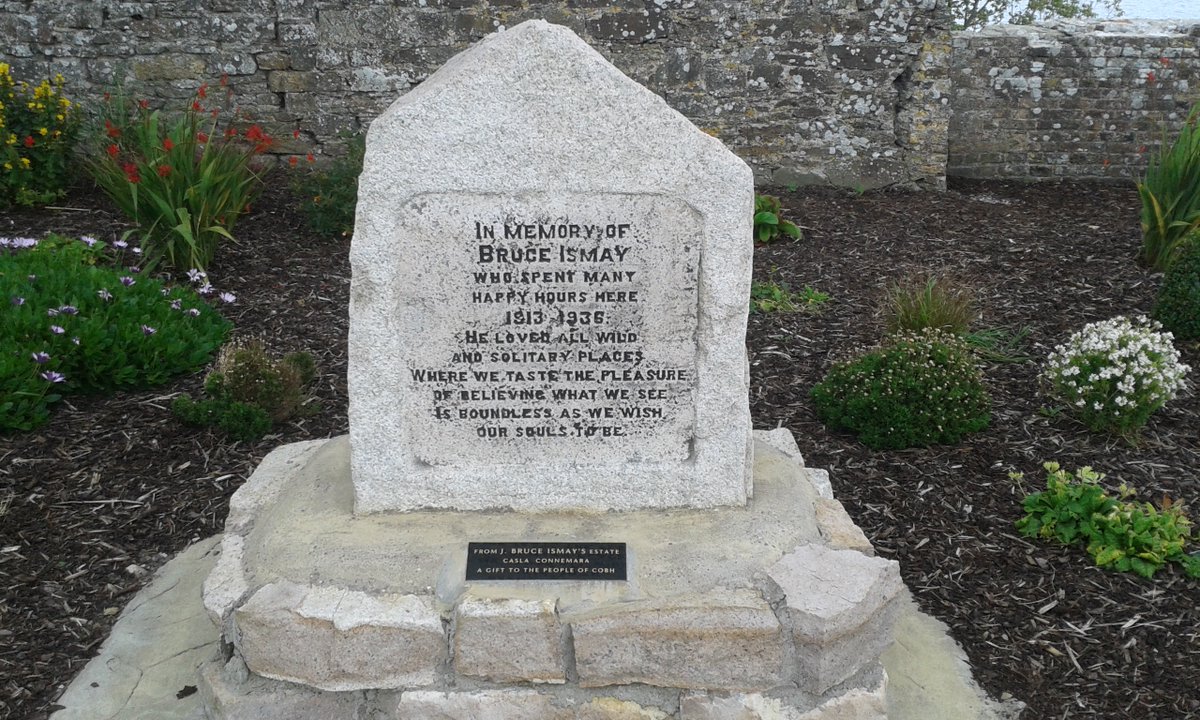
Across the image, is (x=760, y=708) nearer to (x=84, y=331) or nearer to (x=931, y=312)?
(x=931, y=312)

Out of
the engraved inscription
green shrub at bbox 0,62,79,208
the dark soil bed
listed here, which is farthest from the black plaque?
green shrub at bbox 0,62,79,208

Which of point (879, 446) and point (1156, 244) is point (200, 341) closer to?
point (879, 446)

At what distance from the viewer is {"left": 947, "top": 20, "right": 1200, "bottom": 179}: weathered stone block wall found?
29.8 feet

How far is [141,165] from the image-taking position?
6211 mm

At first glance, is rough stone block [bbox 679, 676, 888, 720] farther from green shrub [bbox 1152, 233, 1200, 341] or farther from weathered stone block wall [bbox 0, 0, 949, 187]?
weathered stone block wall [bbox 0, 0, 949, 187]

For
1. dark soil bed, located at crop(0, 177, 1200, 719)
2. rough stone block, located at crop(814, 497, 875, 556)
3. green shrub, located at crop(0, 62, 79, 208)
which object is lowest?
dark soil bed, located at crop(0, 177, 1200, 719)

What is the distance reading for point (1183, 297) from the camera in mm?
5570

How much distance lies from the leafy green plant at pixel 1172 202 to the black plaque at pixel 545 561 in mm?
5247

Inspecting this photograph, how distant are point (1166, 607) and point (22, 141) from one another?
7.81 metres

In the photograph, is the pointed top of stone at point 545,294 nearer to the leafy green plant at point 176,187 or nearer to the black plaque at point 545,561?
the black plaque at point 545,561

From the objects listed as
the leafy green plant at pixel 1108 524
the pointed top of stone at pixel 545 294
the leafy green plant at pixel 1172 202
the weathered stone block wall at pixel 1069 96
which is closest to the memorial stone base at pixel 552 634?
the pointed top of stone at pixel 545 294

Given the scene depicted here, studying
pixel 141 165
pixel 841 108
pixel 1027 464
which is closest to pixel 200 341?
pixel 141 165

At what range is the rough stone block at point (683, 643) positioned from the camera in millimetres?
2828

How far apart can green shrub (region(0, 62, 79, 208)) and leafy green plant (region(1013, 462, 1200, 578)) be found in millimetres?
6890
